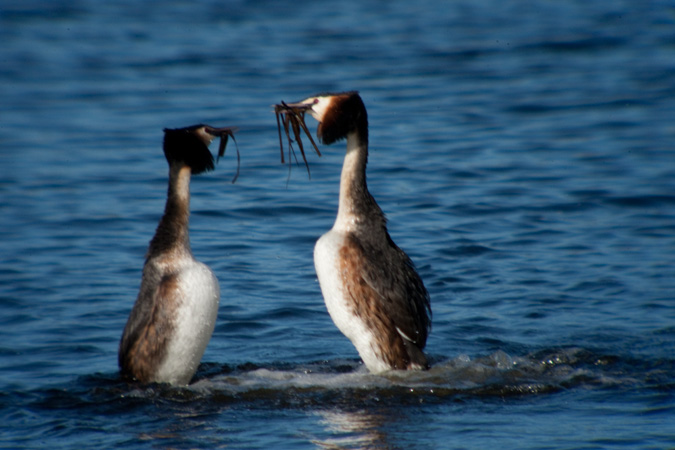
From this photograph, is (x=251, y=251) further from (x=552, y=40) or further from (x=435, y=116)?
(x=552, y=40)

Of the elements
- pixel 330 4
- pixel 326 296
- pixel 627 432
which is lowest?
pixel 627 432

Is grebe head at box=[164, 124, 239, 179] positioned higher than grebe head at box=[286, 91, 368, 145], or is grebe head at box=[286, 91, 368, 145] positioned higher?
grebe head at box=[286, 91, 368, 145]

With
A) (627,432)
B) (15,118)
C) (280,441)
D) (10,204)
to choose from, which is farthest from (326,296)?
(15,118)

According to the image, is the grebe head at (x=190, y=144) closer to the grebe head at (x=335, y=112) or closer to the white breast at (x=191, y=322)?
the grebe head at (x=335, y=112)

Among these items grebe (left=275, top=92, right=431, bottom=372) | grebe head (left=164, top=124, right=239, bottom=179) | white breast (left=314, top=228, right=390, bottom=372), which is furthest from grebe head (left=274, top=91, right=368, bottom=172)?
white breast (left=314, top=228, right=390, bottom=372)

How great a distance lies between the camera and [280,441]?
592 cm

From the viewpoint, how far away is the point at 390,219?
35.4 feet

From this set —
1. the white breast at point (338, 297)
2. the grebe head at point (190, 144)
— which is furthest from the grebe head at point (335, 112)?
the white breast at point (338, 297)

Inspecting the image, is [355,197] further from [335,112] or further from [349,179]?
[335,112]

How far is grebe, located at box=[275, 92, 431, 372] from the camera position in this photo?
6914mm

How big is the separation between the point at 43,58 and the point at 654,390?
15.5m

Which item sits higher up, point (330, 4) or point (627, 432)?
point (330, 4)

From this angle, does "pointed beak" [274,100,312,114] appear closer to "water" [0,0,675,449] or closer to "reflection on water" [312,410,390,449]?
"water" [0,0,675,449]

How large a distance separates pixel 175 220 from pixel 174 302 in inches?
23.5
